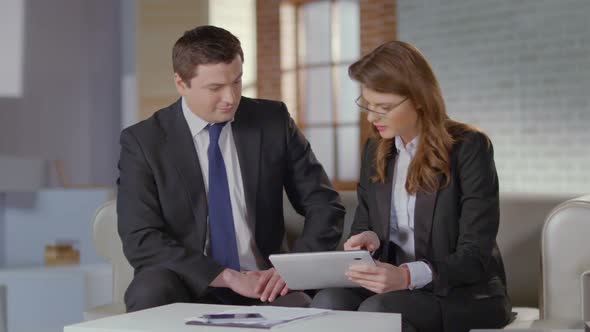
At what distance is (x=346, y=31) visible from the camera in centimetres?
864

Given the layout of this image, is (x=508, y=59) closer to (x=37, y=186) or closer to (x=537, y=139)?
(x=537, y=139)

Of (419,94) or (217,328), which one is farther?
(419,94)

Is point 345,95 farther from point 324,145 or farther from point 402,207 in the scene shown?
point 402,207

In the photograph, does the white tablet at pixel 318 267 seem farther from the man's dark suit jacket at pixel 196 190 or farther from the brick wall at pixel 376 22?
the brick wall at pixel 376 22

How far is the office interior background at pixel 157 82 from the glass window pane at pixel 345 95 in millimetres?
154

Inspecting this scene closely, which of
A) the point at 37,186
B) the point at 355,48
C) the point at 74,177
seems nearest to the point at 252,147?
the point at 37,186

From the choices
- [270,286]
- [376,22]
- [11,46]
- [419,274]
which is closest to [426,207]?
[419,274]

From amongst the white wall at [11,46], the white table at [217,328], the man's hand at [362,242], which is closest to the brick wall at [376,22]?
the white wall at [11,46]

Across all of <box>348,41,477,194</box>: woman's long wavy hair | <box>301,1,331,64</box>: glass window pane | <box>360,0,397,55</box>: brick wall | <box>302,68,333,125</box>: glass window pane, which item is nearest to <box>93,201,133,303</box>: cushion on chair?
<box>348,41,477,194</box>: woman's long wavy hair

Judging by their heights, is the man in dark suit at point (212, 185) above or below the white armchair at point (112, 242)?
above

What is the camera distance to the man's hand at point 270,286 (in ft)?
8.10

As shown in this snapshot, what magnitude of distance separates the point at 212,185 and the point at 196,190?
0.05 metres

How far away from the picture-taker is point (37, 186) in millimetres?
5547

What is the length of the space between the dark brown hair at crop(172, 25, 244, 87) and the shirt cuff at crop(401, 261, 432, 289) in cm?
79
